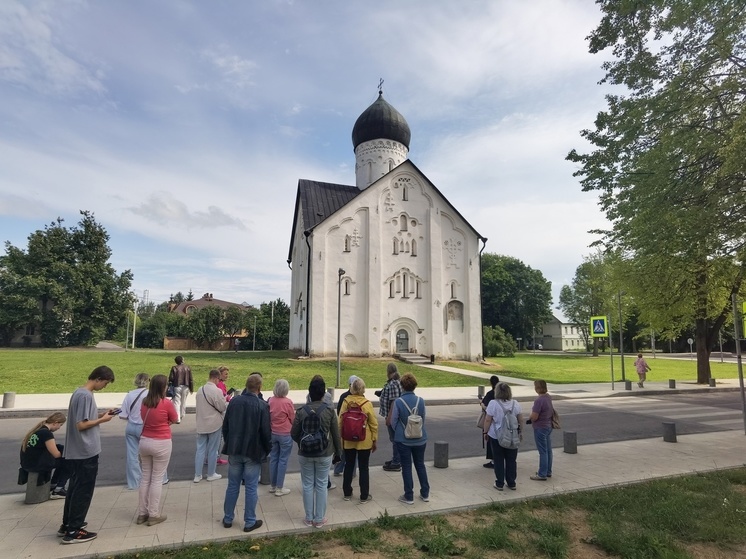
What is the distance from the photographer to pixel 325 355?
30859 mm

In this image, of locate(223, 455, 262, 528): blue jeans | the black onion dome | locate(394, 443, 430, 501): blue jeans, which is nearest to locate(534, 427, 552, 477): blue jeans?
locate(394, 443, 430, 501): blue jeans

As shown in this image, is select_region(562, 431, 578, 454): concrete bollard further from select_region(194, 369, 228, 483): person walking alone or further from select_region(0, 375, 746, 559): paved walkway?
select_region(194, 369, 228, 483): person walking alone

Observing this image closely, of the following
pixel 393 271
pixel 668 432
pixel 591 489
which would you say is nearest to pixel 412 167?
pixel 393 271

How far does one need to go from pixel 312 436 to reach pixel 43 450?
389 cm

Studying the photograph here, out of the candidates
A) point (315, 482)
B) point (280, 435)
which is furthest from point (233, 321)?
point (315, 482)

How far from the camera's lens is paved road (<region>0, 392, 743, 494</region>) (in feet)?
27.0

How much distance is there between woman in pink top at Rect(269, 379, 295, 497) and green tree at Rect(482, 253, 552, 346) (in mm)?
63152

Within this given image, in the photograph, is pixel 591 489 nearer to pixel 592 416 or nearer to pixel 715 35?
pixel 592 416

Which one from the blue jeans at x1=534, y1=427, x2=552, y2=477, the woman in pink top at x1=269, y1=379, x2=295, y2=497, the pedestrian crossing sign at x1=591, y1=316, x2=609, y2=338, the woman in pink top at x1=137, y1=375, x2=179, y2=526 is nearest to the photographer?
the woman in pink top at x1=137, y1=375, x2=179, y2=526

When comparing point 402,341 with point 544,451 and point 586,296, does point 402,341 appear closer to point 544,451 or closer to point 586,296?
point 544,451

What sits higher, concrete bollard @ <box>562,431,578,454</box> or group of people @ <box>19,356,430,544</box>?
group of people @ <box>19,356,430,544</box>

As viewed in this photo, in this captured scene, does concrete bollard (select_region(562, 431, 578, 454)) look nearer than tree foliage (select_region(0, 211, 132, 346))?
Yes

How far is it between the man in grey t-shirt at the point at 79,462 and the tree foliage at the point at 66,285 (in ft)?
181

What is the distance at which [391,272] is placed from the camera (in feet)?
109
